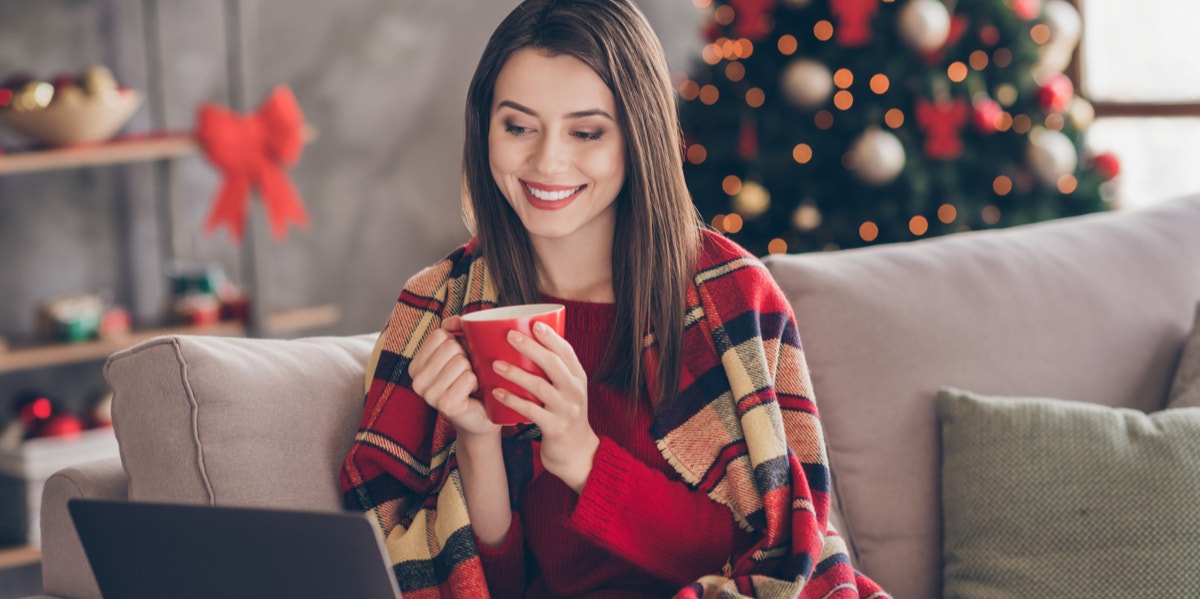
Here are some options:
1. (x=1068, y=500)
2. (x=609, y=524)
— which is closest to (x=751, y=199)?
(x=1068, y=500)

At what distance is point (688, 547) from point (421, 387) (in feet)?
1.24

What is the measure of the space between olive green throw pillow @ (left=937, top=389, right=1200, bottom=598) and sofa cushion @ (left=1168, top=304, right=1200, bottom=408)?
0.09 m

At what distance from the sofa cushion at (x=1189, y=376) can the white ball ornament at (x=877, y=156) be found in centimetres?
145

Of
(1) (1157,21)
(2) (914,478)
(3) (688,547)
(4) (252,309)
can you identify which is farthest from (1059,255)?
(1) (1157,21)

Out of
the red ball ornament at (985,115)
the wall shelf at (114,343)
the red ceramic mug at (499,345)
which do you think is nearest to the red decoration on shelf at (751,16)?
the red ball ornament at (985,115)

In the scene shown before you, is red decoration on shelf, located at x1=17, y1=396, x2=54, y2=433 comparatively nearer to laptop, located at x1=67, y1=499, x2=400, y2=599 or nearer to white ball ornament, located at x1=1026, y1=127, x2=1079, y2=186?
laptop, located at x1=67, y1=499, x2=400, y2=599

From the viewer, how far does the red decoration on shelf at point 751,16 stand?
3.43 metres

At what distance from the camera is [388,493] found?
1441 millimetres

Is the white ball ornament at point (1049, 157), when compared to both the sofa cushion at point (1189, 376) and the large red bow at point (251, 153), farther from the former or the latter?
the large red bow at point (251, 153)

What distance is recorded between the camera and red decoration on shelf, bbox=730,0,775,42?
11.3ft

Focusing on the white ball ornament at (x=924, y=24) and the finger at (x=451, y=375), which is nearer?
the finger at (x=451, y=375)

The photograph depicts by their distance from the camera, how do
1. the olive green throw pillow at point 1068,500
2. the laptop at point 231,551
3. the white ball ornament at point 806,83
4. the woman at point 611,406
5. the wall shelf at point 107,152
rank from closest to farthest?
the laptop at point 231,551, the woman at point 611,406, the olive green throw pillow at point 1068,500, the wall shelf at point 107,152, the white ball ornament at point 806,83

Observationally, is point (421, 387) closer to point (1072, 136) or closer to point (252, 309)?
point (252, 309)

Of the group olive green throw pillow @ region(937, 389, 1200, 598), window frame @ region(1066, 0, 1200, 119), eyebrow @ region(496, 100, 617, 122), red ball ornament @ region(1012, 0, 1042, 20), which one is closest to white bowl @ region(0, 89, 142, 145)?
eyebrow @ region(496, 100, 617, 122)
